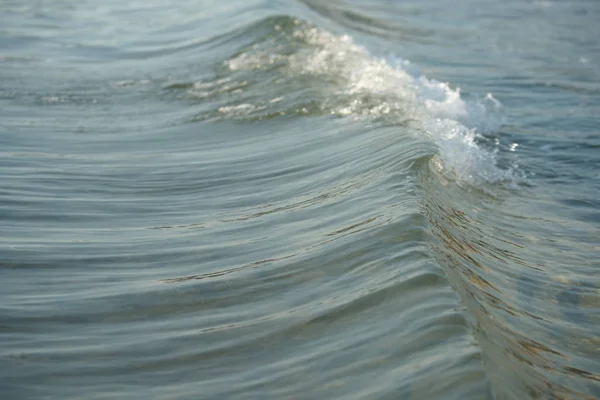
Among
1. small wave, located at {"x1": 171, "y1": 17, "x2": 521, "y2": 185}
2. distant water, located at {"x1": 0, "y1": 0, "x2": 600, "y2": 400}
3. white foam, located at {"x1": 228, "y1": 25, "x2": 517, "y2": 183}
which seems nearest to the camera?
distant water, located at {"x1": 0, "y1": 0, "x2": 600, "y2": 400}

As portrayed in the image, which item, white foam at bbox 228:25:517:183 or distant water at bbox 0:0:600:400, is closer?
distant water at bbox 0:0:600:400

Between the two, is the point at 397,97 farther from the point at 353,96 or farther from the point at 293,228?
the point at 293,228

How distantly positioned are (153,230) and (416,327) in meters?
1.80

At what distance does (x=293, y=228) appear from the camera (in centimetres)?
437

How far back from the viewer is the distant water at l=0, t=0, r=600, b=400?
119 inches

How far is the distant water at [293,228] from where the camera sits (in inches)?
119

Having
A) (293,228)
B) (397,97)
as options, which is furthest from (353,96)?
(293,228)

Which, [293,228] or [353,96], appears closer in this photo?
[293,228]

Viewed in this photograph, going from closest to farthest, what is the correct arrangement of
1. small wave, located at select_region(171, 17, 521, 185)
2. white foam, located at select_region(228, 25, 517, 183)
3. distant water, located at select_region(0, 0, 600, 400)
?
distant water, located at select_region(0, 0, 600, 400), white foam, located at select_region(228, 25, 517, 183), small wave, located at select_region(171, 17, 521, 185)

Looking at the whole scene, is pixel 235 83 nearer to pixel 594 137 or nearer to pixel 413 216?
pixel 594 137

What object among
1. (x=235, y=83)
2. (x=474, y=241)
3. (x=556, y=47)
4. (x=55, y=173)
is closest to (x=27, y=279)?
(x=55, y=173)

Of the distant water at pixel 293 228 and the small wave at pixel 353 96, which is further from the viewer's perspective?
the small wave at pixel 353 96

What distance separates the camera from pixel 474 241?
14.7 feet

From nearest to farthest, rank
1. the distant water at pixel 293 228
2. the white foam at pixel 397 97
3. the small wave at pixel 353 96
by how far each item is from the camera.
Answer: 1. the distant water at pixel 293 228
2. the white foam at pixel 397 97
3. the small wave at pixel 353 96
